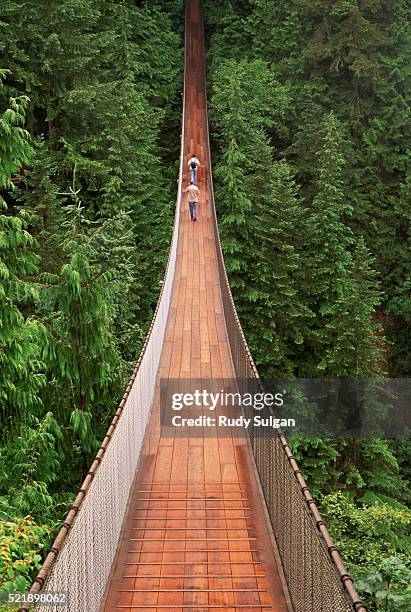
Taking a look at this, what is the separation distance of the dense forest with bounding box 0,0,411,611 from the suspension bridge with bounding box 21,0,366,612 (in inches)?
26.8

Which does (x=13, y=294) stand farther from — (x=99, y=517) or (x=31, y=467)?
(x=99, y=517)

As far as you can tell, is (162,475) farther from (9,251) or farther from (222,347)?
(222,347)

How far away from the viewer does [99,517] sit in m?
4.16

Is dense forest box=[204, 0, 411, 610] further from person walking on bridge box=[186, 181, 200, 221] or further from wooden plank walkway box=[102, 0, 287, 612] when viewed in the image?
wooden plank walkway box=[102, 0, 287, 612]

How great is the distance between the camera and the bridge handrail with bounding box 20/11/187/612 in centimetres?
321

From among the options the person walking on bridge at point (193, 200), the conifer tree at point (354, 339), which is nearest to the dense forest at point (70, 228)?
the person walking on bridge at point (193, 200)

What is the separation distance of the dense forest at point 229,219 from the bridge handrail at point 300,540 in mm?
773

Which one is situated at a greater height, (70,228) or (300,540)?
(70,228)

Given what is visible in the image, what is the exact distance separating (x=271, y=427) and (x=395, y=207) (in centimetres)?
1503

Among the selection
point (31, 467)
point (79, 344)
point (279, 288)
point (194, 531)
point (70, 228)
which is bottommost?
point (31, 467)

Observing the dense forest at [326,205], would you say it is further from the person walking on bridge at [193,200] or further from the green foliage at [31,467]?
the green foliage at [31,467]

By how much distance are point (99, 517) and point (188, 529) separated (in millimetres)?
1126

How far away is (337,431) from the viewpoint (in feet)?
45.5

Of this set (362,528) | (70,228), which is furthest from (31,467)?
(362,528)
